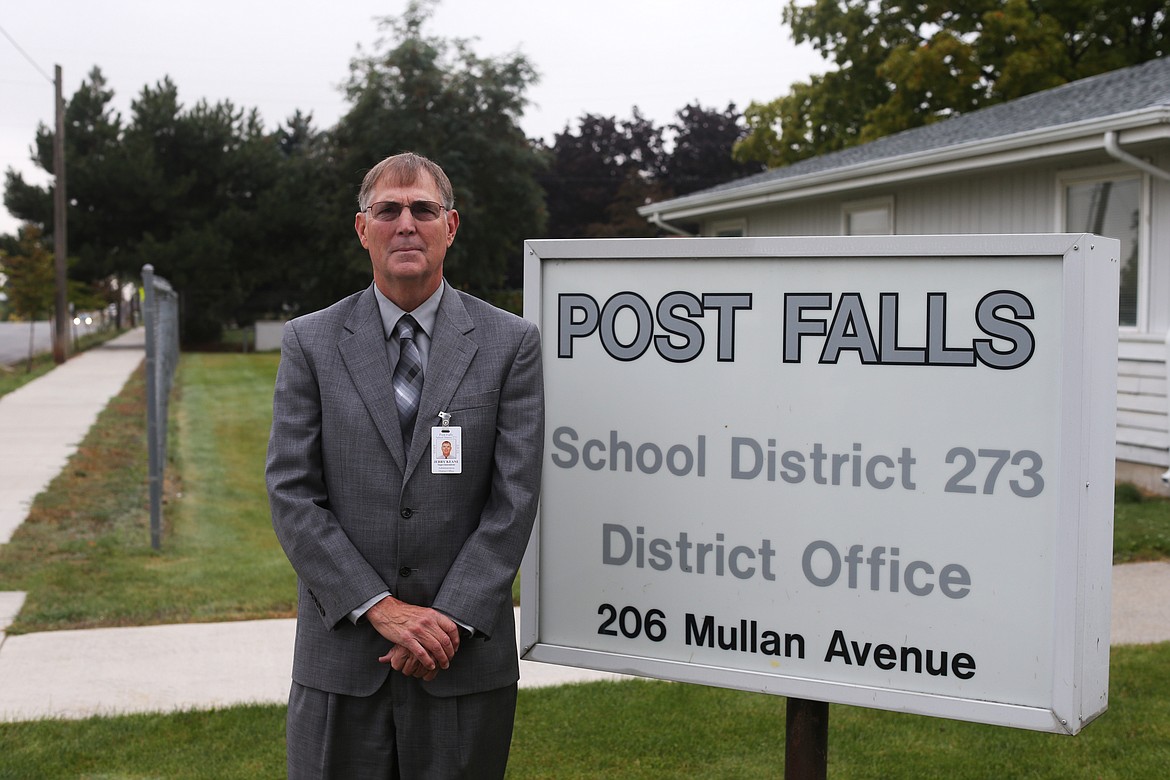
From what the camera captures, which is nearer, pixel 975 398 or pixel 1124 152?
pixel 975 398

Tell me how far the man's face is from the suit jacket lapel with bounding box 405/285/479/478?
0.09 m

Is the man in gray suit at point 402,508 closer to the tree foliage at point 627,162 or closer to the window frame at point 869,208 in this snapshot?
the window frame at point 869,208

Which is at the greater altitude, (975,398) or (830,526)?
(975,398)

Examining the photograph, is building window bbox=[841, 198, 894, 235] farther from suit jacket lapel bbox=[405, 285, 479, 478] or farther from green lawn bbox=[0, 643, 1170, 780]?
suit jacket lapel bbox=[405, 285, 479, 478]

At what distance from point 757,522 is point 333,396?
3.18 feet

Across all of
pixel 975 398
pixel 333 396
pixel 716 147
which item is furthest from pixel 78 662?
pixel 716 147

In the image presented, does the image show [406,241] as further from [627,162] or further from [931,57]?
[627,162]

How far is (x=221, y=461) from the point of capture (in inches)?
503

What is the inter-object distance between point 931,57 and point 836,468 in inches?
921

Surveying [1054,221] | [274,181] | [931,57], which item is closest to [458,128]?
[274,181]

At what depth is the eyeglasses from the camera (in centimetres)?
250

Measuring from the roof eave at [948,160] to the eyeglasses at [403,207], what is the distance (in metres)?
7.72

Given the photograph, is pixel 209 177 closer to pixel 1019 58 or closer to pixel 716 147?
pixel 716 147

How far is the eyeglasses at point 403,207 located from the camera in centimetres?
250
